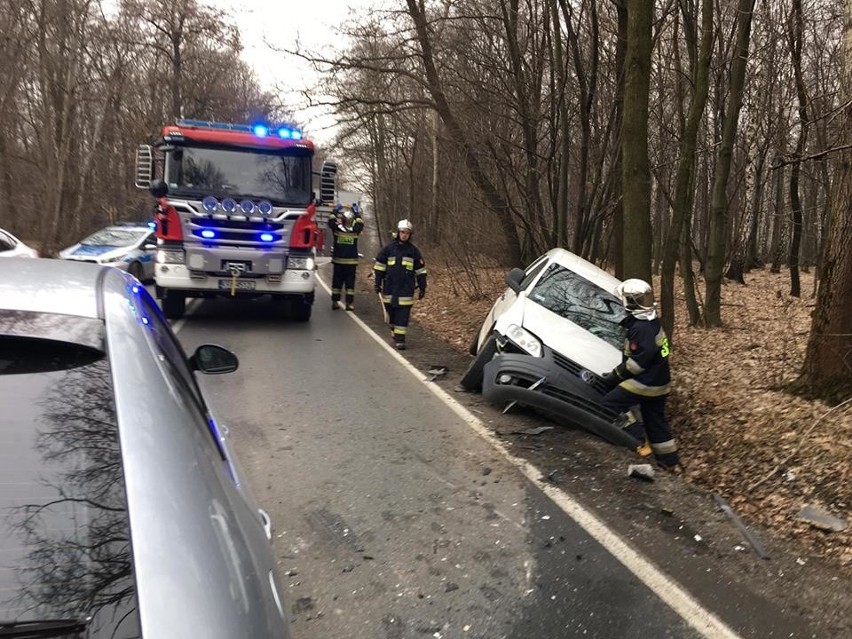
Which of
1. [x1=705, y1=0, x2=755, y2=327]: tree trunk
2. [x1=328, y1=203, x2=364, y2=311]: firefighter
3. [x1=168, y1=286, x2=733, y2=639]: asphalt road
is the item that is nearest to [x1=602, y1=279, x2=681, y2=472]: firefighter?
[x1=168, y1=286, x2=733, y2=639]: asphalt road

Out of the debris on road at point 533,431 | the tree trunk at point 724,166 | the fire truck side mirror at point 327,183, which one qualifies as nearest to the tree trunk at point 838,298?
the debris on road at point 533,431

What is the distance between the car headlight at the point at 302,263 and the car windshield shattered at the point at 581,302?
4.83m

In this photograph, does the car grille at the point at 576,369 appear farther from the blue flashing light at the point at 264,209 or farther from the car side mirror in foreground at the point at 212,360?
the blue flashing light at the point at 264,209

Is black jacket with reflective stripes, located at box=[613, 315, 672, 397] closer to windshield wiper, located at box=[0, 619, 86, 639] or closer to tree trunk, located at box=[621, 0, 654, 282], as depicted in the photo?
tree trunk, located at box=[621, 0, 654, 282]

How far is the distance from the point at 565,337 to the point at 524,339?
47 centimetres

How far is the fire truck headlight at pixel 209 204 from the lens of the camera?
1051cm

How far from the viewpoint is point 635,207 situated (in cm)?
862

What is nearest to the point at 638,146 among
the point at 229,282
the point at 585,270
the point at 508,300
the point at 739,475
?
the point at 585,270

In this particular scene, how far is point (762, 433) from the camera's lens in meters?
6.00

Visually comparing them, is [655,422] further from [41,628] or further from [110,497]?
[41,628]

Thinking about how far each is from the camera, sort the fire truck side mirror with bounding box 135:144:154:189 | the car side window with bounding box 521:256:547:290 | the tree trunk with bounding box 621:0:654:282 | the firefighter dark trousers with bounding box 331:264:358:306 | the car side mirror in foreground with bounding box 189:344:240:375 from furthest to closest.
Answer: the firefighter dark trousers with bounding box 331:264:358:306, the fire truck side mirror with bounding box 135:144:154:189, the tree trunk with bounding box 621:0:654:282, the car side window with bounding box 521:256:547:290, the car side mirror in foreground with bounding box 189:344:240:375

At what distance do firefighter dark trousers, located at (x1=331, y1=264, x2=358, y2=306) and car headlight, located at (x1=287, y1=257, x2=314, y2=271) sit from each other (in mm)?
2627

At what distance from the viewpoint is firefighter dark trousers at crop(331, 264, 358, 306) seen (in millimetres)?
14070

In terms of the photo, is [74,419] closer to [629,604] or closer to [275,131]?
[629,604]
